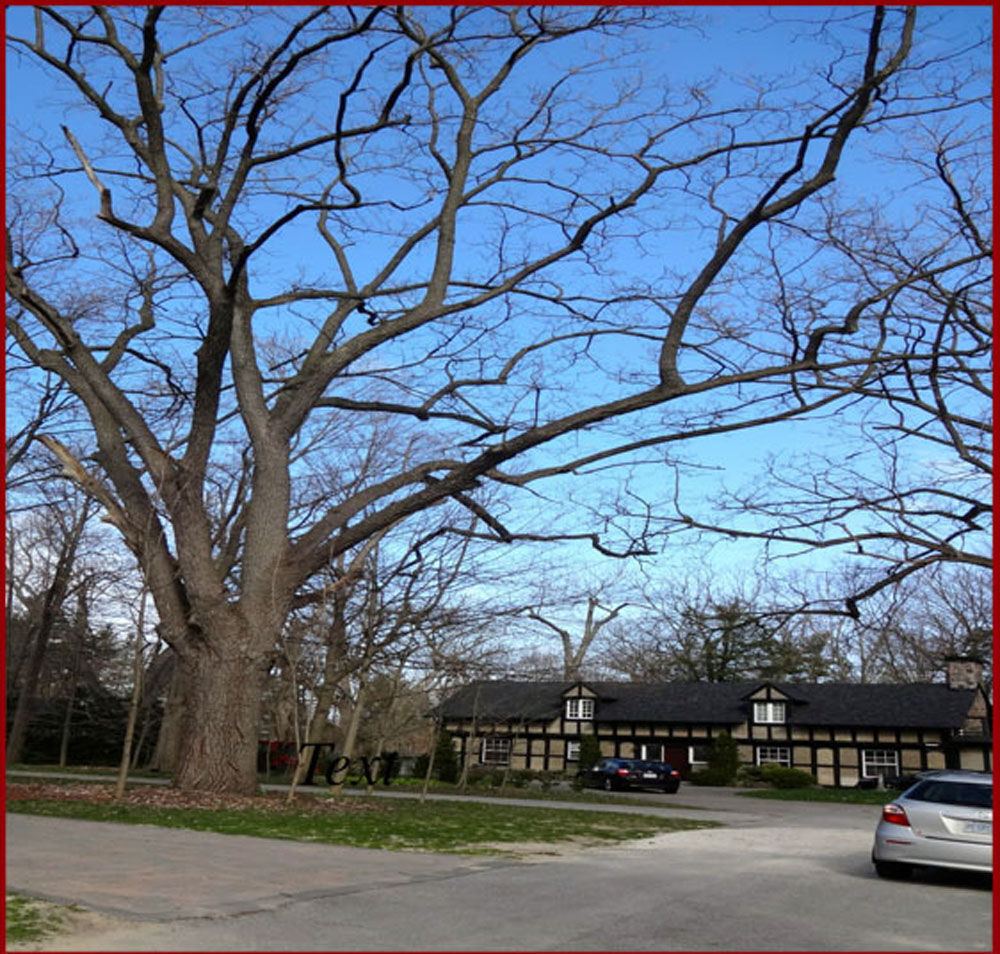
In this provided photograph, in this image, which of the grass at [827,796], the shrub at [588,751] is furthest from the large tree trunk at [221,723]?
the shrub at [588,751]

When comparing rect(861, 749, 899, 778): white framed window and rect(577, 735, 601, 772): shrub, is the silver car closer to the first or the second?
rect(577, 735, 601, 772): shrub

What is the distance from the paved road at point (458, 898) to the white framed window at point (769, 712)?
35.9m

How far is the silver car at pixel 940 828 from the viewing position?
401 inches

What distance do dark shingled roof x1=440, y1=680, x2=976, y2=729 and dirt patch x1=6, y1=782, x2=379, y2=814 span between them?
24949 mm

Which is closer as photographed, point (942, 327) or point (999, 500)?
point (999, 500)

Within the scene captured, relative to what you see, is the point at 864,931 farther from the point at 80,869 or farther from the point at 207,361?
the point at 207,361

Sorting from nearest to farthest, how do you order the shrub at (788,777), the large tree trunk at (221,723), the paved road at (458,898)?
the paved road at (458,898) < the large tree trunk at (221,723) < the shrub at (788,777)

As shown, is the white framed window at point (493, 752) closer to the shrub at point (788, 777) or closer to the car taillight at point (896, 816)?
the shrub at point (788, 777)

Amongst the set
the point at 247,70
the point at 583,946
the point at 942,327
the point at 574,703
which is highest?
the point at 247,70

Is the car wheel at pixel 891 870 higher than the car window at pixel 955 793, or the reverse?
the car window at pixel 955 793

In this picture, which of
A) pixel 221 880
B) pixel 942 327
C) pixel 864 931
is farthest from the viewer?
pixel 942 327

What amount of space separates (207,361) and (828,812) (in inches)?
779

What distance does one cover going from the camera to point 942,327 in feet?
46.5

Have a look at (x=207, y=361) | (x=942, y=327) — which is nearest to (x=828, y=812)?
(x=942, y=327)
